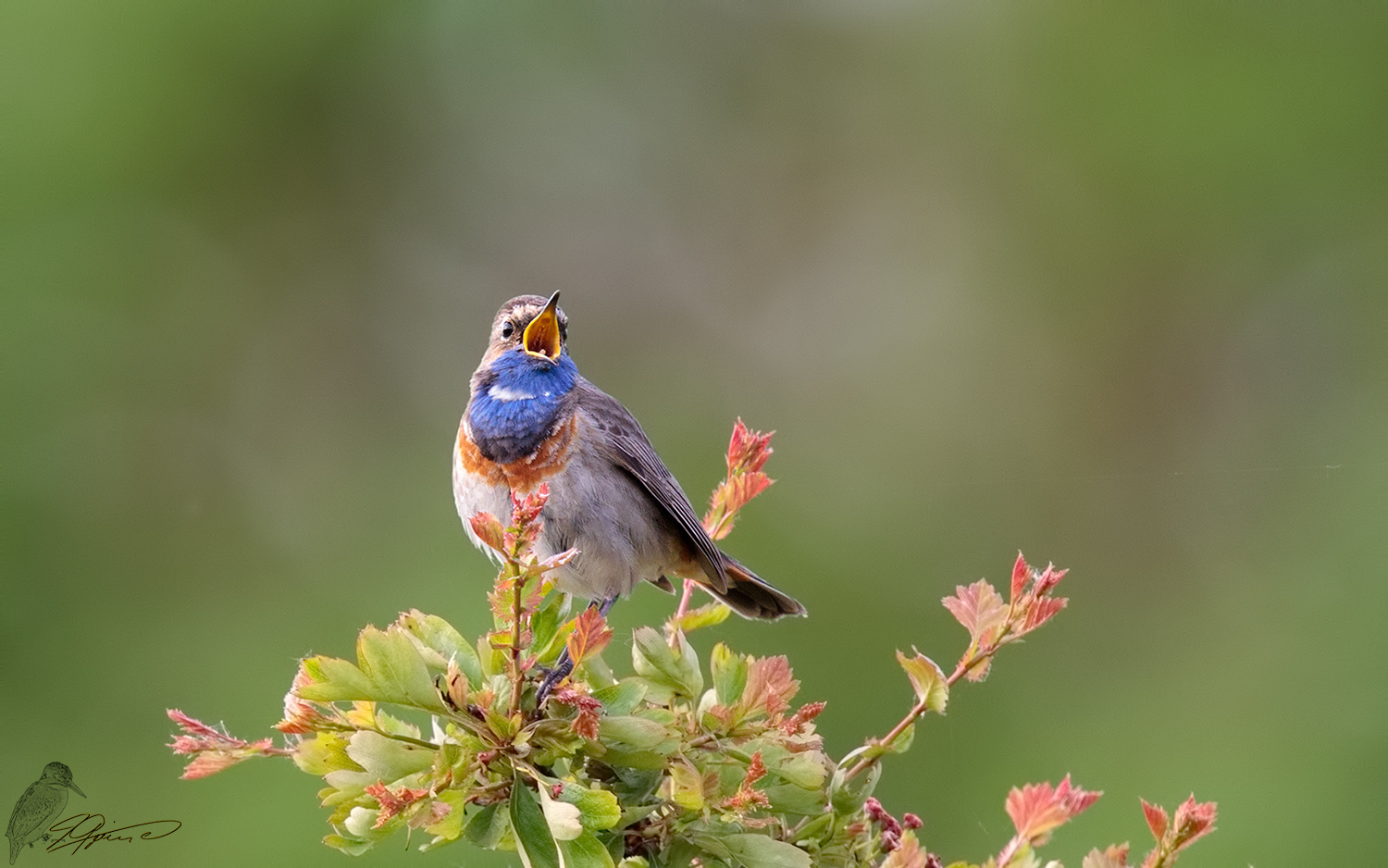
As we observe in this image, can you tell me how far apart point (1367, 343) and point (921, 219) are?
293 centimetres

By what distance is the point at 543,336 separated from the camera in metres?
4.21

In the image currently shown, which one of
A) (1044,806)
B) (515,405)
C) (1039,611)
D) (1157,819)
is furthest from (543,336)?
(1157,819)

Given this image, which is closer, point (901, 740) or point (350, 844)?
point (350, 844)

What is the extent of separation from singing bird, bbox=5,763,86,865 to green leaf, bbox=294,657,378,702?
2184mm

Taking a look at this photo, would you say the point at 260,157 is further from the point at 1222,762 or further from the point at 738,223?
the point at 1222,762

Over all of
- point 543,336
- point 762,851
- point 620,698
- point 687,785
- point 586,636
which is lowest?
point 762,851

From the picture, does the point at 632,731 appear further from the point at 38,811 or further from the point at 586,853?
the point at 38,811

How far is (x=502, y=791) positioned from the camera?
7.32 feet

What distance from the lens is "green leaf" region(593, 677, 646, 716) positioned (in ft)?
7.46

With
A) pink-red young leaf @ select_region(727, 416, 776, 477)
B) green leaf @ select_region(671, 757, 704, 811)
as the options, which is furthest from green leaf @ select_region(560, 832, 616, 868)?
pink-red young leaf @ select_region(727, 416, 776, 477)

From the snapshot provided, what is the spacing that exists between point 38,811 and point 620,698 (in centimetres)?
284

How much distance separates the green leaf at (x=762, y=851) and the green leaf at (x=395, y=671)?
55 cm

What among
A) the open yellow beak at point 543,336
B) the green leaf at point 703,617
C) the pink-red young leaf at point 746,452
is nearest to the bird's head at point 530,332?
the open yellow beak at point 543,336

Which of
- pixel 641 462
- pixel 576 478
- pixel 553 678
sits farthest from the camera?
pixel 641 462
